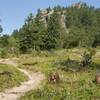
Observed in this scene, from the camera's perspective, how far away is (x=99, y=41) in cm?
12038

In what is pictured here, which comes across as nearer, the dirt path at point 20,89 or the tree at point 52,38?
the dirt path at point 20,89

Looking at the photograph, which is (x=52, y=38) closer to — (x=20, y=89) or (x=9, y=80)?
(x=9, y=80)

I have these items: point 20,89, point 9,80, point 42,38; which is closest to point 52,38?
point 42,38

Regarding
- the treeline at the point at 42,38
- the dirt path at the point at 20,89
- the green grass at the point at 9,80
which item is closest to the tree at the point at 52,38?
the treeline at the point at 42,38

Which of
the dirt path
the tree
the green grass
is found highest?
the tree

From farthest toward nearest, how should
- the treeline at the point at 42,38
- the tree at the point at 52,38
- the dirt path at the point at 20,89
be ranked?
the tree at the point at 52,38 → the treeline at the point at 42,38 → the dirt path at the point at 20,89

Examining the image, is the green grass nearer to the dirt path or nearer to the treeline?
the dirt path

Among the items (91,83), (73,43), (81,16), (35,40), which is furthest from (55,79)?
(81,16)

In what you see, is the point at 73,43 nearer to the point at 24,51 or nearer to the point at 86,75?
the point at 24,51

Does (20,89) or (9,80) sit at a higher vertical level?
(9,80)

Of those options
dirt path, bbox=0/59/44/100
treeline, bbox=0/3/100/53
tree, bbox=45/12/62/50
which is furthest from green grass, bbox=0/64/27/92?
tree, bbox=45/12/62/50

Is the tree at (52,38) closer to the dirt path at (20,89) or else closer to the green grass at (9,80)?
the dirt path at (20,89)

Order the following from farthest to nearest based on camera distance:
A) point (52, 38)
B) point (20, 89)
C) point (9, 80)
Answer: point (52, 38)
point (9, 80)
point (20, 89)

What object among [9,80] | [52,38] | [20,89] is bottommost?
[20,89]
